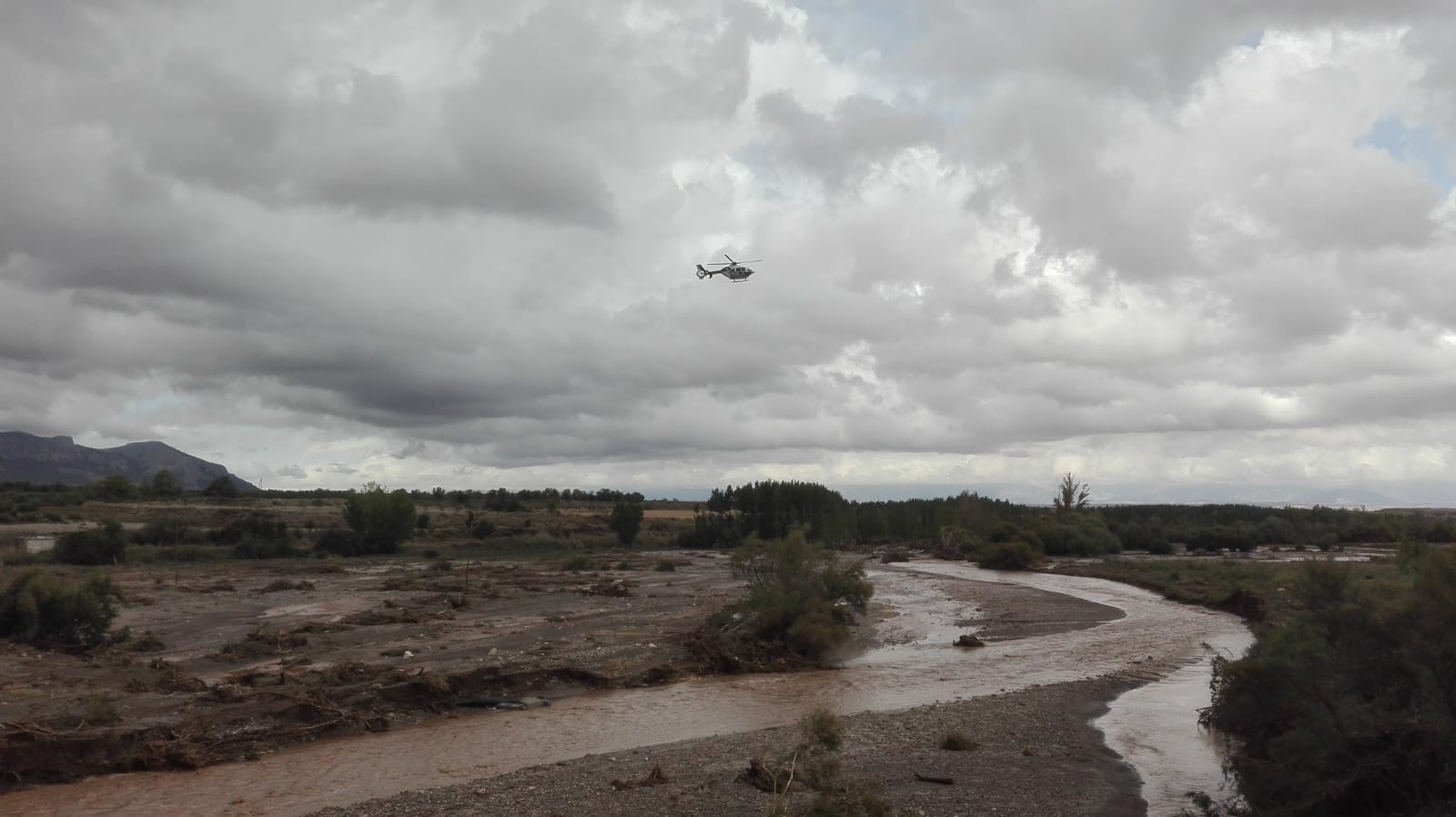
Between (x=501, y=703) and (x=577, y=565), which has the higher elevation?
(x=577, y=565)

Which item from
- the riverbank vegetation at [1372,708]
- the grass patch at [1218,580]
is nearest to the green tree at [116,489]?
the grass patch at [1218,580]

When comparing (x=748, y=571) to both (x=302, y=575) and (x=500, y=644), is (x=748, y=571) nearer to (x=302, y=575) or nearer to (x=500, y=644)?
(x=500, y=644)

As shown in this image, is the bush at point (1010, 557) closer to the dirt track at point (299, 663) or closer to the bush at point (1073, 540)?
the bush at point (1073, 540)

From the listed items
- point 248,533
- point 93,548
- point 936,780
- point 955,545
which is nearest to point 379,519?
point 248,533

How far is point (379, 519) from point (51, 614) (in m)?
57.5

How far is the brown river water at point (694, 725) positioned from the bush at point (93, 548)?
52374 mm

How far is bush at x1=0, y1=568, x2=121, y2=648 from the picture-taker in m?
28.4

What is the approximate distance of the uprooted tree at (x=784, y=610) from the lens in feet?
98.7

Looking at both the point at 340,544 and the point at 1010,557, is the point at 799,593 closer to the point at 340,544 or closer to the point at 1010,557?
the point at 1010,557

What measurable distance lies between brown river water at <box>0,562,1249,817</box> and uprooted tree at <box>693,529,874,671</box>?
1.34 meters

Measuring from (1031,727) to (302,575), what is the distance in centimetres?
5188

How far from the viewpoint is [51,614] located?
2869 centimetres

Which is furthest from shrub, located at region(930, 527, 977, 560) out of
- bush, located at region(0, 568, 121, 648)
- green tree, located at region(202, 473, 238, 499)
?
green tree, located at region(202, 473, 238, 499)

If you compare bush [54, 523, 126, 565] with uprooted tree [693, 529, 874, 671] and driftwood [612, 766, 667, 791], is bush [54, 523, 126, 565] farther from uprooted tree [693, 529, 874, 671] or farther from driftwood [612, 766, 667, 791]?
driftwood [612, 766, 667, 791]
